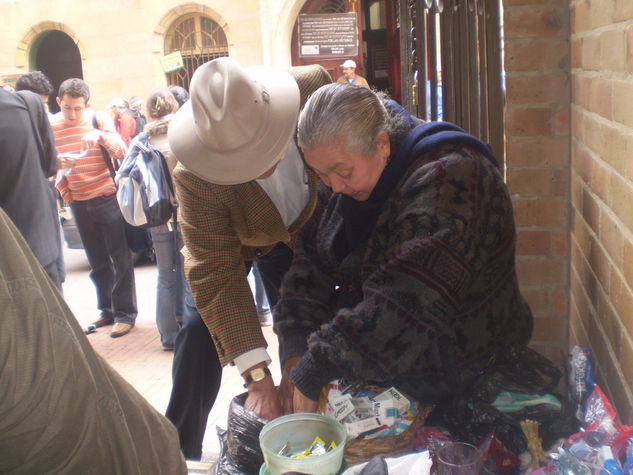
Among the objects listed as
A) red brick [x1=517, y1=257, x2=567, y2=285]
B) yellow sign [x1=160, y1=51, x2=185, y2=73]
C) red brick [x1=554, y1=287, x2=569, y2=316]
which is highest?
yellow sign [x1=160, y1=51, x2=185, y2=73]

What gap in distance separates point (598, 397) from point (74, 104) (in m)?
5.03

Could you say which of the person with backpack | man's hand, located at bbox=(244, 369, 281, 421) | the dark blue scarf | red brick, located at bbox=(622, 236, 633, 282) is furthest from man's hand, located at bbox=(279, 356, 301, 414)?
the person with backpack

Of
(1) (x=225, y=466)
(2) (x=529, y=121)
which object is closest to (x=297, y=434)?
(1) (x=225, y=466)

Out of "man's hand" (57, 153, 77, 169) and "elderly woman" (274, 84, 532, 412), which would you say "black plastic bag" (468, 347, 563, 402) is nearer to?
"elderly woman" (274, 84, 532, 412)

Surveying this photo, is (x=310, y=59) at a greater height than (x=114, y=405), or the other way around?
(x=310, y=59)

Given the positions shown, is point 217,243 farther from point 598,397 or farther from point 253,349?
point 598,397

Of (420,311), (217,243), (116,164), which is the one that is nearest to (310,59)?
(116,164)

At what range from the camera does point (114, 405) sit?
1137 millimetres

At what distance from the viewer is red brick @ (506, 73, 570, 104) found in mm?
2229

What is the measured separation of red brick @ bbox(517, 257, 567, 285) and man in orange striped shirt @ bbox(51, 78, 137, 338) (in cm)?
370

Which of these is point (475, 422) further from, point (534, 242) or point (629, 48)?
point (629, 48)

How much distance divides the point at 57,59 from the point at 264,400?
52.5ft

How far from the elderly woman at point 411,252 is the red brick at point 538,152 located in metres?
0.52

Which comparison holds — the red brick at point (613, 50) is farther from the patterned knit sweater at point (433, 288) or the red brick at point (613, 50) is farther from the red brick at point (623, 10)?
the patterned knit sweater at point (433, 288)
